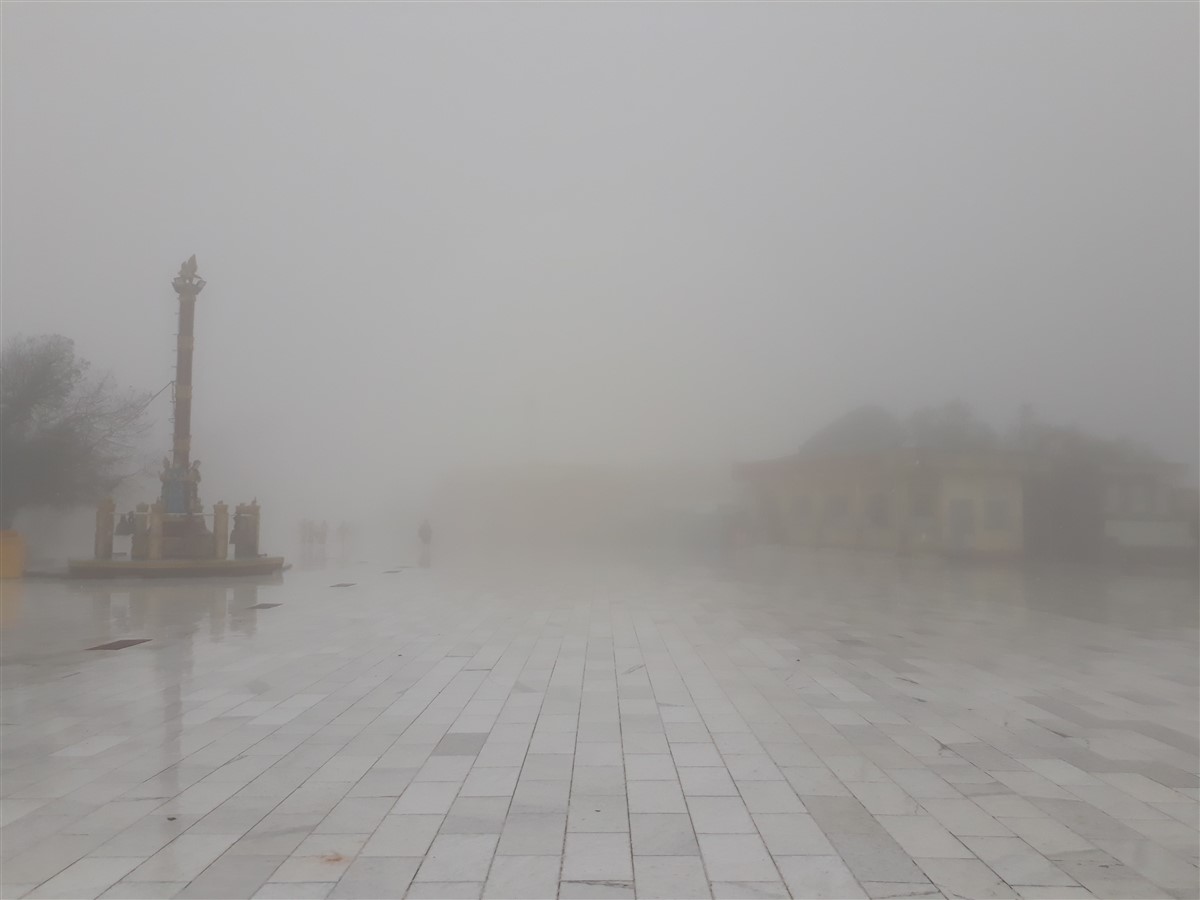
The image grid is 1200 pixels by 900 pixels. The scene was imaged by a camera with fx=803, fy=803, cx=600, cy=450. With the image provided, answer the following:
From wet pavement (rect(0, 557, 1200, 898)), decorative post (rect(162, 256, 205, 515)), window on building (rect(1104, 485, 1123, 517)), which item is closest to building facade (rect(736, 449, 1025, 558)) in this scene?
window on building (rect(1104, 485, 1123, 517))

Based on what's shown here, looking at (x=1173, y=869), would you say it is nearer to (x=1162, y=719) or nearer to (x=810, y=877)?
(x=810, y=877)

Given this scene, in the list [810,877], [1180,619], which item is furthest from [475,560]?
[810,877]

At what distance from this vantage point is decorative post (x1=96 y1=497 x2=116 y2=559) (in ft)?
61.7

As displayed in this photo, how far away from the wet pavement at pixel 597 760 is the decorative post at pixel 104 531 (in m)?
9.84

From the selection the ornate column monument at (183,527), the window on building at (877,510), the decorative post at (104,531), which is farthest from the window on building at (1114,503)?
the decorative post at (104,531)

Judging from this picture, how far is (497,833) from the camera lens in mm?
3562

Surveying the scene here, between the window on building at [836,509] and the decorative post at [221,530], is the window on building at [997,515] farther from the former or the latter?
the decorative post at [221,530]

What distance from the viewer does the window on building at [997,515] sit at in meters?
20.0

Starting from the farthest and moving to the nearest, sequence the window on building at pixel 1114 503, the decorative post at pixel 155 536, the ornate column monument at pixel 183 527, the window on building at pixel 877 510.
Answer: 1. the window on building at pixel 877 510
2. the decorative post at pixel 155 536
3. the window on building at pixel 1114 503
4. the ornate column monument at pixel 183 527

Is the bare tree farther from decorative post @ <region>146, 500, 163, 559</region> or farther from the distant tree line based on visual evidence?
the distant tree line

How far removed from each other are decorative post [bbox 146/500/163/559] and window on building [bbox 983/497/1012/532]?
2027cm

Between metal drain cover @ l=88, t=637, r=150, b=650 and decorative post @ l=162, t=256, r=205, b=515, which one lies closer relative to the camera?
metal drain cover @ l=88, t=637, r=150, b=650

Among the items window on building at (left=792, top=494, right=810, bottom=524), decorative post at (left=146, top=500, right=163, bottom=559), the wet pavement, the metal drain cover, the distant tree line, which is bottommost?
the metal drain cover

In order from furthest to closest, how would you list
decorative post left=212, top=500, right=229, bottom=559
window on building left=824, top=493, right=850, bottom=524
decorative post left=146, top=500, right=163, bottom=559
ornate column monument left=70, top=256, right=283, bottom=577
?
window on building left=824, top=493, right=850, bottom=524
decorative post left=212, top=500, right=229, bottom=559
decorative post left=146, top=500, right=163, bottom=559
ornate column monument left=70, top=256, right=283, bottom=577
